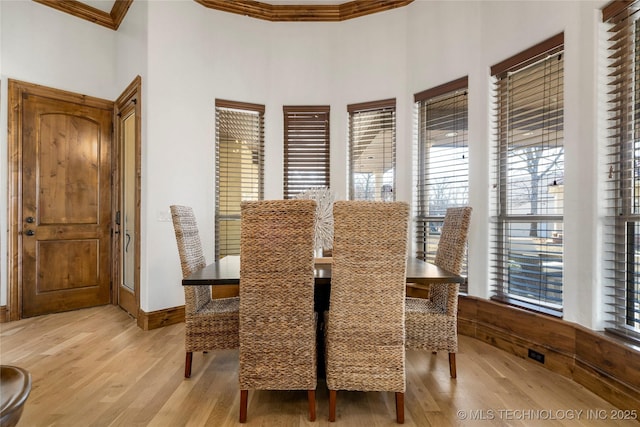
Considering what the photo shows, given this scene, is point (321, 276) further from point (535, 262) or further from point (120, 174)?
point (120, 174)

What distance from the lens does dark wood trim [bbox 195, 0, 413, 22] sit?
3982mm

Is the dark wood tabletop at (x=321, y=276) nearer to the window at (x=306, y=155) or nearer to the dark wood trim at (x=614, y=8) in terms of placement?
the dark wood trim at (x=614, y=8)

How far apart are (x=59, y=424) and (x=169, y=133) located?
2514 mm

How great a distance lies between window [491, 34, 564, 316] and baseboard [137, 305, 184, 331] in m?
2.94

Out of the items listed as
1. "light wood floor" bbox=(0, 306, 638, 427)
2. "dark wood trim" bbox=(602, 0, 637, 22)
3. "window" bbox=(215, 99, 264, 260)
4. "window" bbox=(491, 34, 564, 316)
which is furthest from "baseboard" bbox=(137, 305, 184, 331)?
"dark wood trim" bbox=(602, 0, 637, 22)

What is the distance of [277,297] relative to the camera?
1.83 m

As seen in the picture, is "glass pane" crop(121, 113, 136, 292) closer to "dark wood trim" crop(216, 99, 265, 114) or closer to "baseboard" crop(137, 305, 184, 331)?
"baseboard" crop(137, 305, 184, 331)

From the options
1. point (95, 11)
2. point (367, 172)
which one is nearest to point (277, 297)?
point (367, 172)

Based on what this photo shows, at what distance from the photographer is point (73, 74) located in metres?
3.99

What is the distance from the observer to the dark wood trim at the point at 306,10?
3982mm

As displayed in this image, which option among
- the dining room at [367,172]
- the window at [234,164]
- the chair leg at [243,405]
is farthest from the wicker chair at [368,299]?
the window at [234,164]

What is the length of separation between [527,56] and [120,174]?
420cm

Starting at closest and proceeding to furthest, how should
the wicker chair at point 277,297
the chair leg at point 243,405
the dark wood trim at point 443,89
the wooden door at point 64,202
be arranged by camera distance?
1. the wicker chair at point 277,297
2. the chair leg at point 243,405
3. the dark wood trim at point 443,89
4. the wooden door at point 64,202

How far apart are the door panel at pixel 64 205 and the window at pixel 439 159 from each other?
3578 mm
